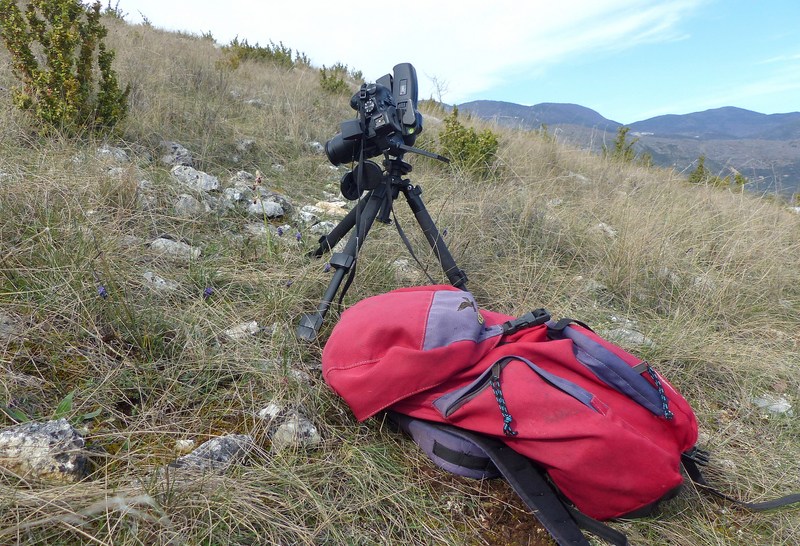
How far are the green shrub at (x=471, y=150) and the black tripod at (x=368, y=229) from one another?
2169mm

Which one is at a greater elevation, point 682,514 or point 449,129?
point 449,129

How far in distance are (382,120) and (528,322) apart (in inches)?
36.9

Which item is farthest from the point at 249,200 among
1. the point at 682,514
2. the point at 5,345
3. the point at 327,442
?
the point at 682,514

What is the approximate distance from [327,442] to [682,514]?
1.09 m

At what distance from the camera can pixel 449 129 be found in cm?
467

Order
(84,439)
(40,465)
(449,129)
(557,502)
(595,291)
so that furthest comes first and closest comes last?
(449,129), (595,291), (557,502), (84,439), (40,465)

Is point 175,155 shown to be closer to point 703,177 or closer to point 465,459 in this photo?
point 465,459

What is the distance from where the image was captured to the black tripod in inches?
71.6

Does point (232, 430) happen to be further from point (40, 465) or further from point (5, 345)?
point (5, 345)

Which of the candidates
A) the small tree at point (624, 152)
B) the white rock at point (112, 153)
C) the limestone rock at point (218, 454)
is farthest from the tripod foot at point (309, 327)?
the small tree at point (624, 152)

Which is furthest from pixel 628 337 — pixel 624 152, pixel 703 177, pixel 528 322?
pixel 624 152

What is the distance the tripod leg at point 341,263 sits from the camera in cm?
179

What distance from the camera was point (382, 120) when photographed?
1.78 m

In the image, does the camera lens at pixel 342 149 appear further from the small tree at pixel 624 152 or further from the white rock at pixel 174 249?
the small tree at pixel 624 152
